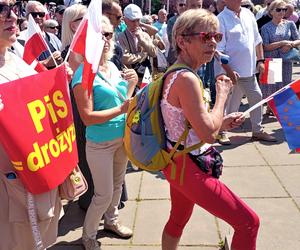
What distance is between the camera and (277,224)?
11.8 ft

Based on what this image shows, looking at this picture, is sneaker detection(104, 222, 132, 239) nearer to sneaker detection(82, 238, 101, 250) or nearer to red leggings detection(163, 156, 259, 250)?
sneaker detection(82, 238, 101, 250)

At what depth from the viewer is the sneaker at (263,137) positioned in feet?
19.6

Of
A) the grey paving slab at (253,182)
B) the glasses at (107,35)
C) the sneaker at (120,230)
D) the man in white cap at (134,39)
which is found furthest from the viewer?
the man in white cap at (134,39)

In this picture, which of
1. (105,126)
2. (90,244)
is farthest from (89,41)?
(90,244)

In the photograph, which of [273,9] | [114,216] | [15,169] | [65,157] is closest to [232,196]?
[65,157]

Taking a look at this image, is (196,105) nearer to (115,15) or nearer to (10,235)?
(10,235)

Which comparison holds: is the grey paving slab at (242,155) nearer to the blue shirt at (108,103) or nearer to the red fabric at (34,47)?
the blue shirt at (108,103)

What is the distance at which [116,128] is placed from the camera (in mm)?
3090

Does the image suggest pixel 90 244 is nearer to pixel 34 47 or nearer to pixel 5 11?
pixel 34 47

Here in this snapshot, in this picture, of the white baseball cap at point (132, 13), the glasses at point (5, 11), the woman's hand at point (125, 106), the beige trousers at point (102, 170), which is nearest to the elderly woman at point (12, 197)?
the glasses at point (5, 11)

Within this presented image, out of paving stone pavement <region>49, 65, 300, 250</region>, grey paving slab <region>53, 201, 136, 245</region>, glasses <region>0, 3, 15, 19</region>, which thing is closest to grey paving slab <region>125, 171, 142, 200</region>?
paving stone pavement <region>49, 65, 300, 250</region>

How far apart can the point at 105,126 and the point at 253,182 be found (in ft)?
7.05

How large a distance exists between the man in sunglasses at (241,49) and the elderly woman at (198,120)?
2930 millimetres

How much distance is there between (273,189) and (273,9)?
11.2 ft
